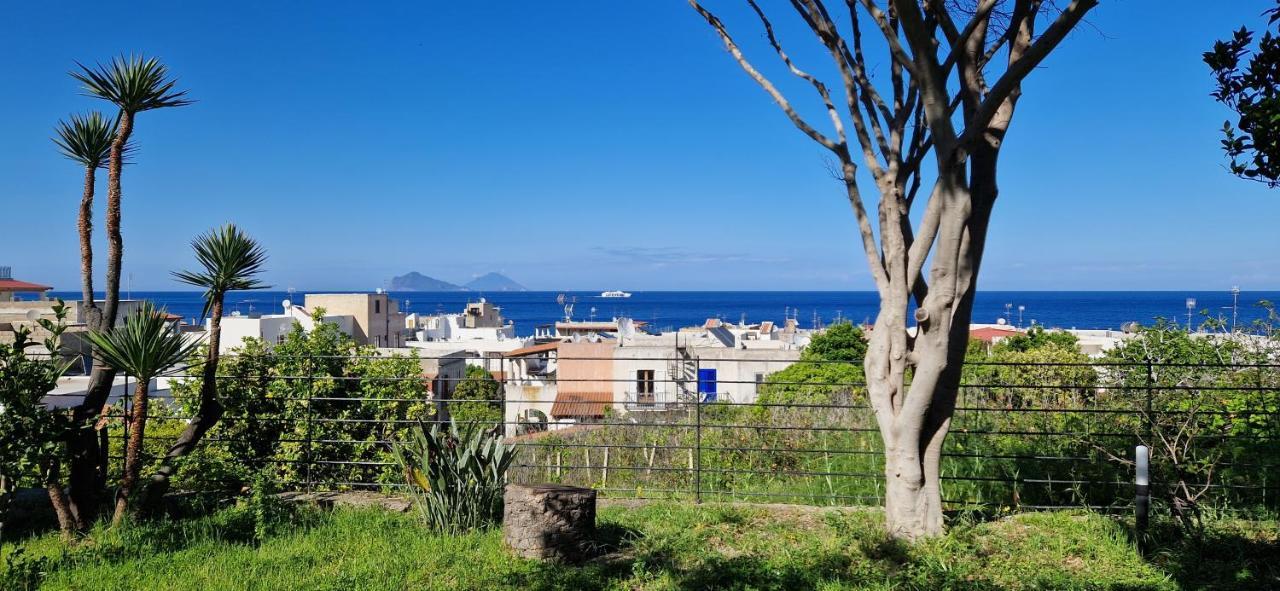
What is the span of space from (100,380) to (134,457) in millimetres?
606

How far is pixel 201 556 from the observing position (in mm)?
4992

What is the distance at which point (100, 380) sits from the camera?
572 cm

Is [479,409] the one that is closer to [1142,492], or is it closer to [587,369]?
[1142,492]

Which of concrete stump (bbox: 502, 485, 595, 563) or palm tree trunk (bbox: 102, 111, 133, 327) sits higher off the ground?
palm tree trunk (bbox: 102, 111, 133, 327)

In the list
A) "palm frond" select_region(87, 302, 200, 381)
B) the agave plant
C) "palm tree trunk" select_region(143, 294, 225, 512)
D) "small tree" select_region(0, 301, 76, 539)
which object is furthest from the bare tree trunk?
the agave plant

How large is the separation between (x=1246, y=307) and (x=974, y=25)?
138434 millimetres

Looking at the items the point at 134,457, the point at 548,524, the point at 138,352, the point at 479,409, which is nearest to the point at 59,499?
the point at 134,457

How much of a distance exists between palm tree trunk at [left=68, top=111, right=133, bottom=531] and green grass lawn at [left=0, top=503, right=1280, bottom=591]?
32cm

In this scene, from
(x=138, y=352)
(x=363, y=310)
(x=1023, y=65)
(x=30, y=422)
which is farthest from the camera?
(x=363, y=310)

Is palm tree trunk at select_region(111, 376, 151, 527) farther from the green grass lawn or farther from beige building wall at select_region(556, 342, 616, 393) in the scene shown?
beige building wall at select_region(556, 342, 616, 393)

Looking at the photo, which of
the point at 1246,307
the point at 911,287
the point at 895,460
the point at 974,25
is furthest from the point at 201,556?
the point at 1246,307

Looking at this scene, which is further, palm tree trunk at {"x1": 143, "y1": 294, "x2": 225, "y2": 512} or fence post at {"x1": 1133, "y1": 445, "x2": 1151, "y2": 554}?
palm tree trunk at {"x1": 143, "y1": 294, "x2": 225, "y2": 512}

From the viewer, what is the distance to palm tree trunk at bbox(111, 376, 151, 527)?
18.0ft

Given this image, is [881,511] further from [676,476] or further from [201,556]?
[201,556]
